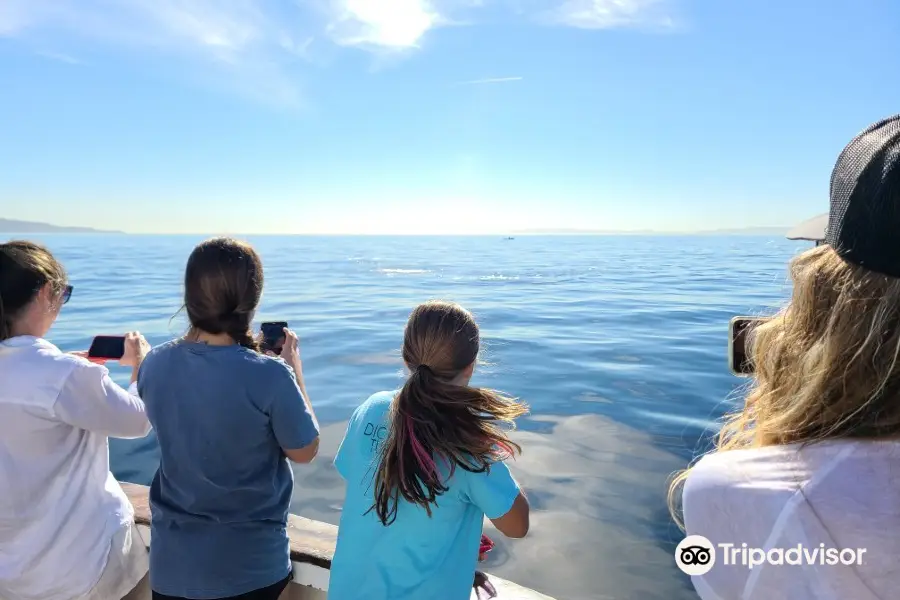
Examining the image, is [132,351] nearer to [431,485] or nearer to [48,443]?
[48,443]

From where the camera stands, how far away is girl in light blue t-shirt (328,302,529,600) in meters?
1.77

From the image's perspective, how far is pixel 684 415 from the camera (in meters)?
6.27

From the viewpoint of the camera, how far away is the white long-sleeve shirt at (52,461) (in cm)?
203

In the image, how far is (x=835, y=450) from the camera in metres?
0.82

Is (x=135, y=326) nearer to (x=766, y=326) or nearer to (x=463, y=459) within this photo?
(x=463, y=459)

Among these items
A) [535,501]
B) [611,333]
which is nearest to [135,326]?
[611,333]

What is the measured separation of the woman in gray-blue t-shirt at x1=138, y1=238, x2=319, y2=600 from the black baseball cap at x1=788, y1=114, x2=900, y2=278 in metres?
1.53

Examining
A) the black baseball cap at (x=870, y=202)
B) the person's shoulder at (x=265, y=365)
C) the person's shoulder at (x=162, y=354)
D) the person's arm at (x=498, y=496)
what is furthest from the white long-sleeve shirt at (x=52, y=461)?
the black baseball cap at (x=870, y=202)

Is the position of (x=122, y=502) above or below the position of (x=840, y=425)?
below

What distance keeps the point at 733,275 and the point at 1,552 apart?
2262cm

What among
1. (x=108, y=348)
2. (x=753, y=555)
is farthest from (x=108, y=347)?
(x=753, y=555)

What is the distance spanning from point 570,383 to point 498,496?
594 cm

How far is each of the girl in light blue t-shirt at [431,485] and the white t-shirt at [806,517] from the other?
948 millimetres

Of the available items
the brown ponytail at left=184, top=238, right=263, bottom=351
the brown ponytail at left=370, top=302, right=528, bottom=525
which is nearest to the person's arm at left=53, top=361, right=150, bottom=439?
the brown ponytail at left=184, top=238, right=263, bottom=351
